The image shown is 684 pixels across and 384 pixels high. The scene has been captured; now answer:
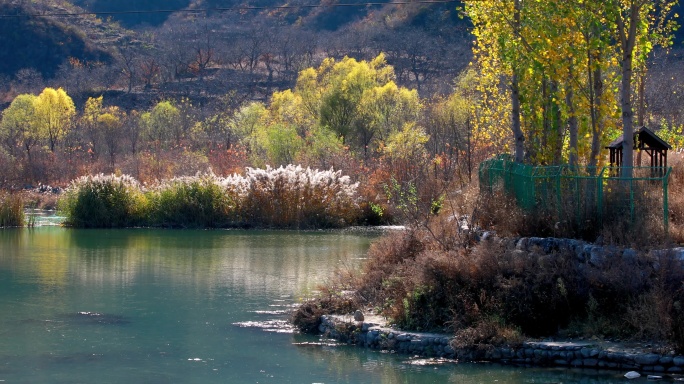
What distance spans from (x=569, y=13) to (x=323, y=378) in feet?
31.3

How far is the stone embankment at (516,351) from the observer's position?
14945 mm

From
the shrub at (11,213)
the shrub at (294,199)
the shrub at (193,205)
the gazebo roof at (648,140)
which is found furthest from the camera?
the shrub at (193,205)

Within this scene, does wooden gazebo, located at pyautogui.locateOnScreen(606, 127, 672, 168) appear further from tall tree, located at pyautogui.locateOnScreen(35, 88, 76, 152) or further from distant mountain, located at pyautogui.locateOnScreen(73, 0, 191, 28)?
distant mountain, located at pyautogui.locateOnScreen(73, 0, 191, 28)

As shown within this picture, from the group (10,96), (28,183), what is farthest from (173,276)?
(10,96)

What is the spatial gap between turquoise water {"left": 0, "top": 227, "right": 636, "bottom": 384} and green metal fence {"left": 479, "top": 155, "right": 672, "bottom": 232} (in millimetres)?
3445

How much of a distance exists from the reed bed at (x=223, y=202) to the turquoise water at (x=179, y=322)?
8718 millimetres

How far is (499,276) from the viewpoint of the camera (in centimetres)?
1658

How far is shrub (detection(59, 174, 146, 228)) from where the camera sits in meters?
42.8

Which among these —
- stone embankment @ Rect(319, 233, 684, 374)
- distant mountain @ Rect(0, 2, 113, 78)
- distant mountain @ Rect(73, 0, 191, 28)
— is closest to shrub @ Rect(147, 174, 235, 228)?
stone embankment @ Rect(319, 233, 684, 374)

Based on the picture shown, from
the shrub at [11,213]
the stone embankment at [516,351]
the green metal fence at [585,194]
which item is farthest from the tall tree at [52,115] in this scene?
the stone embankment at [516,351]

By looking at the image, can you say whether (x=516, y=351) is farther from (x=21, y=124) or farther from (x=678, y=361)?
(x=21, y=124)

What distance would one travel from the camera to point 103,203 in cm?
4288

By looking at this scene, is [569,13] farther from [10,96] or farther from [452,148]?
[10,96]

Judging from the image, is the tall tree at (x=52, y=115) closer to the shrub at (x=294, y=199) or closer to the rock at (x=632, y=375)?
the shrub at (x=294, y=199)
